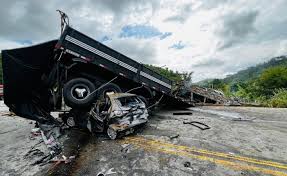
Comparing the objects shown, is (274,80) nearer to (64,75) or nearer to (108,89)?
(108,89)

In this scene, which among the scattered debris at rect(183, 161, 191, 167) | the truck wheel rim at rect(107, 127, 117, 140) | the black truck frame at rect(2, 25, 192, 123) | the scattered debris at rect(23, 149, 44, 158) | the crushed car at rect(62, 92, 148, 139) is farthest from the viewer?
the black truck frame at rect(2, 25, 192, 123)

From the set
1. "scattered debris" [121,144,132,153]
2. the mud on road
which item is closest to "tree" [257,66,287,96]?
the mud on road

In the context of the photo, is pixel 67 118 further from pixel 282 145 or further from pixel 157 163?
pixel 282 145

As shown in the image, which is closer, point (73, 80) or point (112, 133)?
point (112, 133)

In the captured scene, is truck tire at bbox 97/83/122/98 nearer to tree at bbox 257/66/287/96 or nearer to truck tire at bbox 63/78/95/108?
truck tire at bbox 63/78/95/108

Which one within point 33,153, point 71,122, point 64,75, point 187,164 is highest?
point 64,75

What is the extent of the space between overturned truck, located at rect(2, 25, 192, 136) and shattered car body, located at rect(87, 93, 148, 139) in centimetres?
66

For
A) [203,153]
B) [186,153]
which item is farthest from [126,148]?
[203,153]

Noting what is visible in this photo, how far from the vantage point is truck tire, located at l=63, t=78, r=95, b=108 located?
691 cm

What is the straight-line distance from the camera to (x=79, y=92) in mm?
7086

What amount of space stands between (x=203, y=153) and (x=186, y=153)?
0.40 m

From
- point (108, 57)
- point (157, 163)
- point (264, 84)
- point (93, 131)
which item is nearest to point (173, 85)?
point (108, 57)

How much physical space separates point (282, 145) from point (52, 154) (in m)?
5.93

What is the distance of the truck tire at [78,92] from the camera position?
22.7 feet
